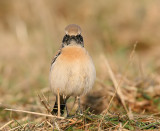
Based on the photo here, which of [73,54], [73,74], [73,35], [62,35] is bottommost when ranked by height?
[73,74]

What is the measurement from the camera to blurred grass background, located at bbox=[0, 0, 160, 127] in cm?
739

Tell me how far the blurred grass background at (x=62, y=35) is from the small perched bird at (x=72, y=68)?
1726mm

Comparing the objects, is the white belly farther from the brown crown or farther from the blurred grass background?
the blurred grass background

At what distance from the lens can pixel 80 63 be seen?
4.22 m

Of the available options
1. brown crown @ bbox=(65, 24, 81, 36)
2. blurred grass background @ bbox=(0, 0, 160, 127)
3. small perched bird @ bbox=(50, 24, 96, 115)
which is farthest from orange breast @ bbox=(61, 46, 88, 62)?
blurred grass background @ bbox=(0, 0, 160, 127)

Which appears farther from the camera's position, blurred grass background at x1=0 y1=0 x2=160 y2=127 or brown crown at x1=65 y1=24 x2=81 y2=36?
blurred grass background at x1=0 y1=0 x2=160 y2=127

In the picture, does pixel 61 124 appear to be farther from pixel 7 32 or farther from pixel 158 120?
pixel 7 32

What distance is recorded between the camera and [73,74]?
13.8 ft

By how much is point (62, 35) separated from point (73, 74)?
6308 mm

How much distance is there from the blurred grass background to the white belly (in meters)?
1.73

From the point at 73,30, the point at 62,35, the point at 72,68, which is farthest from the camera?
the point at 62,35

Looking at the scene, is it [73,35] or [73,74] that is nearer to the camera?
[73,74]

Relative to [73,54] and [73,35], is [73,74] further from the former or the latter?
[73,35]

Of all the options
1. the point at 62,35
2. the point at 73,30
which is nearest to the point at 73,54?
the point at 73,30
